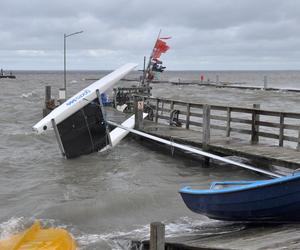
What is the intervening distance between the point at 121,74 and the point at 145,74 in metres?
7.28

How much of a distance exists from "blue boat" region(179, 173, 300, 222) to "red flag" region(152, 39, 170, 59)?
48.0 feet

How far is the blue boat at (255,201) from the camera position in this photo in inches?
261

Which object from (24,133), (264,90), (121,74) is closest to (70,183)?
(121,74)

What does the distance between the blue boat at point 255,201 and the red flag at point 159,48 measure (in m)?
14.6

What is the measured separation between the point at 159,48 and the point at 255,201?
15350 mm

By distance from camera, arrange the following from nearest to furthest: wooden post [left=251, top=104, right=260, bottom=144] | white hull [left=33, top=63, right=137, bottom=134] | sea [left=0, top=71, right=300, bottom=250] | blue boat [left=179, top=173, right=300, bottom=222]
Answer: blue boat [left=179, top=173, right=300, bottom=222], sea [left=0, top=71, right=300, bottom=250], wooden post [left=251, top=104, right=260, bottom=144], white hull [left=33, top=63, right=137, bottom=134]

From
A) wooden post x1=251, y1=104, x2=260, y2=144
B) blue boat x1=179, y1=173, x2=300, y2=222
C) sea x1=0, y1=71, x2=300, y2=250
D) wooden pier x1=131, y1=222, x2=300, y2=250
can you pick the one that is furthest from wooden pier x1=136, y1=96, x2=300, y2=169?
wooden pier x1=131, y1=222, x2=300, y2=250

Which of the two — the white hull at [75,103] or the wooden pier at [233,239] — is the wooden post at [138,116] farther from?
the wooden pier at [233,239]

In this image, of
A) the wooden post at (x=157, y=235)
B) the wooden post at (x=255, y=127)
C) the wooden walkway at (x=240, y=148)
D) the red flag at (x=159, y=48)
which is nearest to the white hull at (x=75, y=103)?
the wooden walkway at (x=240, y=148)

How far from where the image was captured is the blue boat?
6.63 meters

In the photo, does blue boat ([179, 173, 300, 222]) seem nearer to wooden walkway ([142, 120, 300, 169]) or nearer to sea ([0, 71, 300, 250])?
sea ([0, 71, 300, 250])

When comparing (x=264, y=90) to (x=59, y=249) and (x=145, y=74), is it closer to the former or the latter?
(x=145, y=74)

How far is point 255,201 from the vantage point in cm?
688

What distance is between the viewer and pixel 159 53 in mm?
21797
